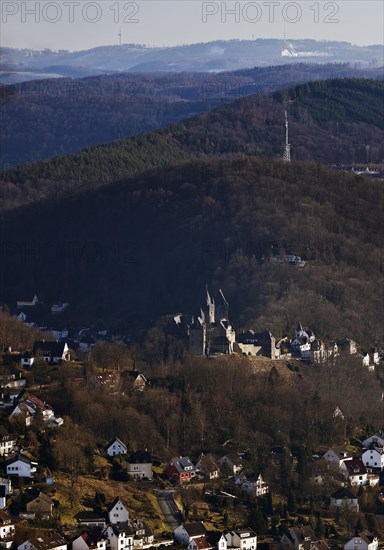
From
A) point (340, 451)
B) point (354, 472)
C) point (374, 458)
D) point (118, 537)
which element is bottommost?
point (374, 458)

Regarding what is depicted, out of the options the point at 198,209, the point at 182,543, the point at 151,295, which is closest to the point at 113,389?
the point at 182,543

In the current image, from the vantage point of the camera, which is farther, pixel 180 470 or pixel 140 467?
pixel 180 470

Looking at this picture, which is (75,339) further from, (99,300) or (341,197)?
(341,197)

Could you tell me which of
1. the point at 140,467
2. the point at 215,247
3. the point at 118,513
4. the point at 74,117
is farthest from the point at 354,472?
the point at 74,117

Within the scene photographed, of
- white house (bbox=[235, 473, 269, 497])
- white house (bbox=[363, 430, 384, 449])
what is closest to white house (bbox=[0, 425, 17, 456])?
white house (bbox=[235, 473, 269, 497])

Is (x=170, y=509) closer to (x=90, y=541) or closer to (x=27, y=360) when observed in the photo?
(x=90, y=541)

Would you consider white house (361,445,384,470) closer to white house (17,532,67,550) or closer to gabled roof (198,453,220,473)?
gabled roof (198,453,220,473)
